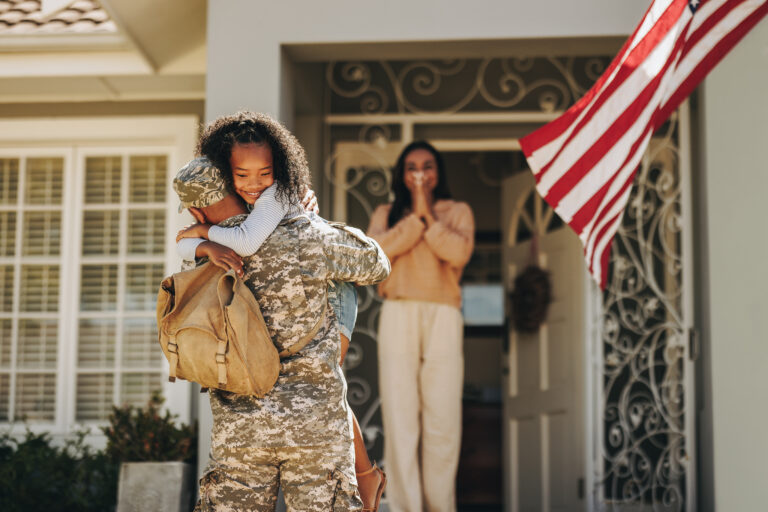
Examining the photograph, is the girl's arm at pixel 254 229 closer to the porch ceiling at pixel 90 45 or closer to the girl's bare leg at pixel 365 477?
the girl's bare leg at pixel 365 477

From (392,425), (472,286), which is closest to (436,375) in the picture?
(392,425)

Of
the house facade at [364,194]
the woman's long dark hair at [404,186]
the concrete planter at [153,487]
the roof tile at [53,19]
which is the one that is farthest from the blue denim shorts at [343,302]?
the roof tile at [53,19]

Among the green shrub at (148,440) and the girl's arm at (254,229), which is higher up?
the girl's arm at (254,229)

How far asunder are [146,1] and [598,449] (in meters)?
3.50

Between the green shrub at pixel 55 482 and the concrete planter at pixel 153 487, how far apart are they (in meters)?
0.48

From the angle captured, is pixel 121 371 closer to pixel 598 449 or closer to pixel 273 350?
pixel 598 449

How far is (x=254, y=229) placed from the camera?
105 inches

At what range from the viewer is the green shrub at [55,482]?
5.07 metres

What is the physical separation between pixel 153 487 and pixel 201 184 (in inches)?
96.7

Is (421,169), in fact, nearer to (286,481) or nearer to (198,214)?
(198,214)

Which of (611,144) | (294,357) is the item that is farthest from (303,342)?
(611,144)

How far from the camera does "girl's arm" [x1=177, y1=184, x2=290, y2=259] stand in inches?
105

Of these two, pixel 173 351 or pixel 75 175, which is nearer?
pixel 173 351

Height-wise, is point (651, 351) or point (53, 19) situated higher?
point (53, 19)
